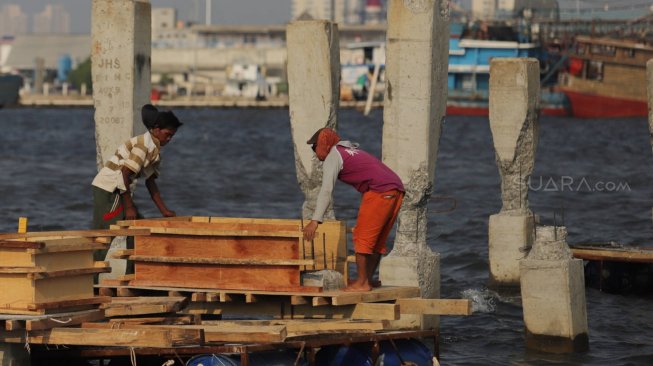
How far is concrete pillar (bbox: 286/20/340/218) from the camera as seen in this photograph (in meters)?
16.7

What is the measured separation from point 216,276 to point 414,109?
3.08 m

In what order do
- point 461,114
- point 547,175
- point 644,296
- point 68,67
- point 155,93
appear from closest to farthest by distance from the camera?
point 644,296
point 547,175
point 461,114
point 155,93
point 68,67

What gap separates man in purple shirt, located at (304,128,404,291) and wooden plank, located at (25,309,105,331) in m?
2.38

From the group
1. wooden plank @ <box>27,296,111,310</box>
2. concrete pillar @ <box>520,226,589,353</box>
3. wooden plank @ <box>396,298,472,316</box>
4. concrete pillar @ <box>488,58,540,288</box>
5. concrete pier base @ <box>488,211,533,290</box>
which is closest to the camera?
wooden plank @ <box>27,296,111,310</box>

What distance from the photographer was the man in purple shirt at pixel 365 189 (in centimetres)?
1388

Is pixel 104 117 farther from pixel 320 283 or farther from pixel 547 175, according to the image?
pixel 547 175

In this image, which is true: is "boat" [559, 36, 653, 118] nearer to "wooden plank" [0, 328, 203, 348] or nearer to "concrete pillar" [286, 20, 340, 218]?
"concrete pillar" [286, 20, 340, 218]

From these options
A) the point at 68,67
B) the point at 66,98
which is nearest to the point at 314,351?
the point at 66,98

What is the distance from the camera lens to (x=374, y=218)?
550 inches

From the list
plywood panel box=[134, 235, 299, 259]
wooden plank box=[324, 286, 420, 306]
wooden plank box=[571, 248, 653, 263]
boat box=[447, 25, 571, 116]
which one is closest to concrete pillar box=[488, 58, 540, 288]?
wooden plank box=[571, 248, 653, 263]

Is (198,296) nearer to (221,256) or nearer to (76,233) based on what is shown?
(221,256)

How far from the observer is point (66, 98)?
138750mm

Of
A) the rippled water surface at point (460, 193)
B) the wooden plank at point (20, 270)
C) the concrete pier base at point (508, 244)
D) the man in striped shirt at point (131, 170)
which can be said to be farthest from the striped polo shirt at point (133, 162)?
the concrete pier base at point (508, 244)

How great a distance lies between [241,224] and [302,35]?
3.03m
